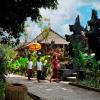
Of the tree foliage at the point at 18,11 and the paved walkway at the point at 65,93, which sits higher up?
the tree foliage at the point at 18,11

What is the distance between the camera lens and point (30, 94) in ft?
71.5

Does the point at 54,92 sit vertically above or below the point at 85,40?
below

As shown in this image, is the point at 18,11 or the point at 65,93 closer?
the point at 18,11

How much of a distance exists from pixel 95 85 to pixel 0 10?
980 centimetres

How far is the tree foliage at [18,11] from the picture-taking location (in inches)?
634

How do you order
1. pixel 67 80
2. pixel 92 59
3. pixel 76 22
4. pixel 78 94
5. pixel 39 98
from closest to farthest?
1. pixel 39 98
2. pixel 78 94
3. pixel 92 59
4. pixel 67 80
5. pixel 76 22

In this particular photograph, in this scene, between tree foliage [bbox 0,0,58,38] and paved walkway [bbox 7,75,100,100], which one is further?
paved walkway [bbox 7,75,100,100]

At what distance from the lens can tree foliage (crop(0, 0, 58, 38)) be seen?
1611cm

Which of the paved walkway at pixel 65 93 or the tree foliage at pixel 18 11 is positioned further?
the paved walkway at pixel 65 93

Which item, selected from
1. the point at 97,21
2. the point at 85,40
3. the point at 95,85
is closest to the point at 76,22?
the point at 85,40

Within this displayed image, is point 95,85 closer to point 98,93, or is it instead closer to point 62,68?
point 98,93

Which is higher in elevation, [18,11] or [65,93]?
[18,11]

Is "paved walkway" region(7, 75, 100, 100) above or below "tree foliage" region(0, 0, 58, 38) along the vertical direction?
below

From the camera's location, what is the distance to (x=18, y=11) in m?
16.8
